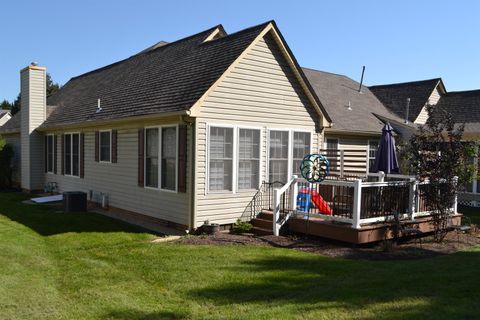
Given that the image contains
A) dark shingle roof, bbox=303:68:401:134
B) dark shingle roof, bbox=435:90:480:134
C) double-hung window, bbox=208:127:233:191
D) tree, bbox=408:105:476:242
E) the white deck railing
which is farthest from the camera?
dark shingle roof, bbox=435:90:480:134

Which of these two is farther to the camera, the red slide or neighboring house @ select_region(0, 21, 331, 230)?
the red slide

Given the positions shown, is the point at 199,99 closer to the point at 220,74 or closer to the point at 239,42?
the point at 220,74

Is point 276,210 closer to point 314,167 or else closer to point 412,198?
point 314,167

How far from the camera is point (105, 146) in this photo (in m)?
14.5

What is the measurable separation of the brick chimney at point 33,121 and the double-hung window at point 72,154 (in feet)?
8.69

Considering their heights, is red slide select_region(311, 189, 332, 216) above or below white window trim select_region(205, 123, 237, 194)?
Result: below

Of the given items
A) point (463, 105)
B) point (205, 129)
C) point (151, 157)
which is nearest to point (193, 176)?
point (205, 129)

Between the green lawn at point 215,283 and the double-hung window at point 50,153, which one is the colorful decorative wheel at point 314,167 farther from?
the double-hung window at point 50,153

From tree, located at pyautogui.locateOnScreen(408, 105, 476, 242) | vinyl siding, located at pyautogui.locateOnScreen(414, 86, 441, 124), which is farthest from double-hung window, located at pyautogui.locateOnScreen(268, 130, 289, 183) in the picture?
vinyl siding, located at pyautogui.locateOnScreen(414, 86, 441, 124)

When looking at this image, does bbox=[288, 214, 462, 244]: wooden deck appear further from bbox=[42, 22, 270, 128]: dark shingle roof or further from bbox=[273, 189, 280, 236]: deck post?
bbox=[42, 22, 270, 128]: dark shingle roof

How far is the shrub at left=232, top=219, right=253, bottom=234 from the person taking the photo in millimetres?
10952

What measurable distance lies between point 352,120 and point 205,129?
28.4 ft

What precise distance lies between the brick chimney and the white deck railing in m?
12.6

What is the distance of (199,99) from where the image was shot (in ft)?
33.9
